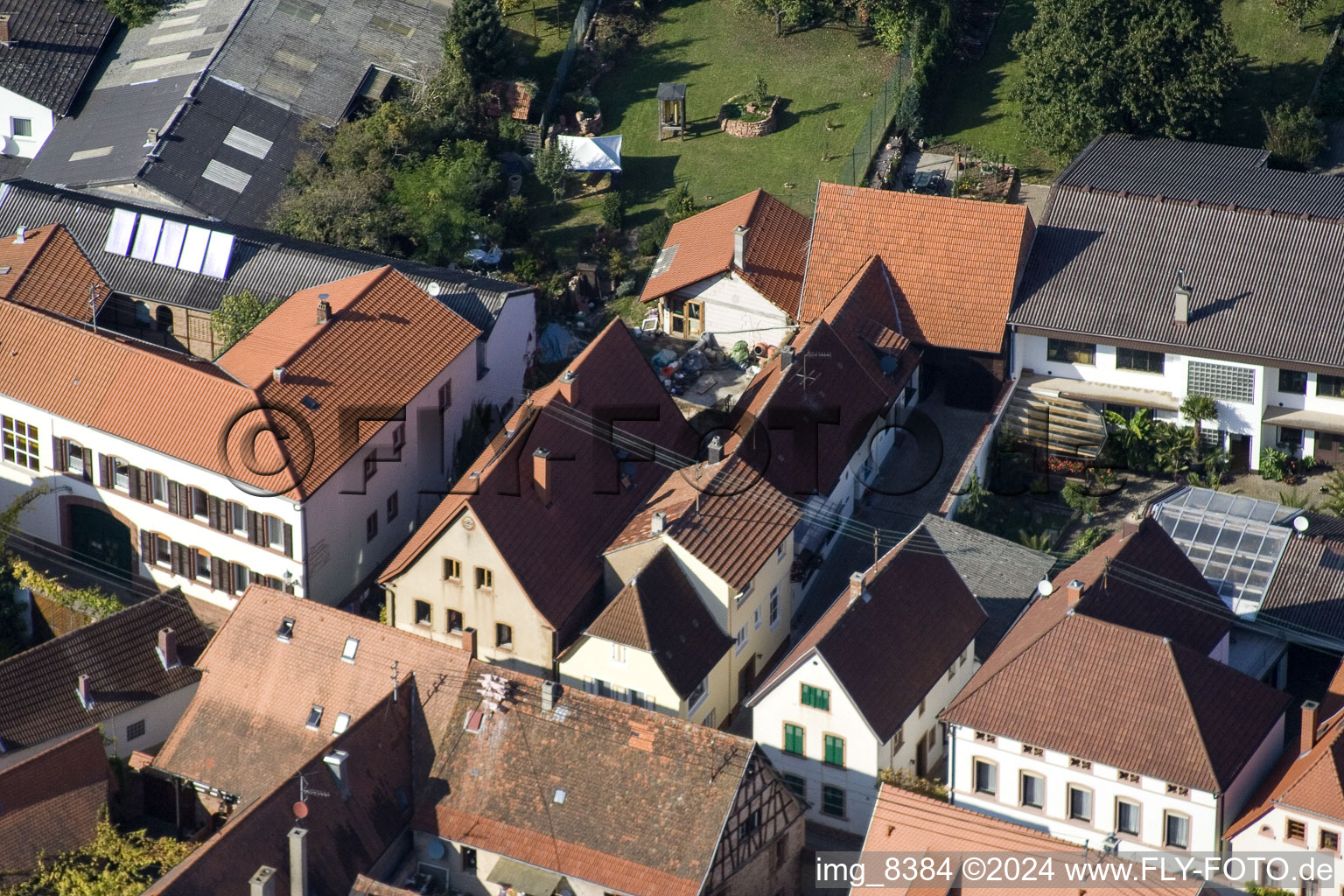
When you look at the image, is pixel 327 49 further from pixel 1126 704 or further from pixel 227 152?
pixel 1126 704

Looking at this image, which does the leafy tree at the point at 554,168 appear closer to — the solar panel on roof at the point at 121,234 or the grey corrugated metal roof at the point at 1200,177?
the solar panel on roof at the point at 121,234

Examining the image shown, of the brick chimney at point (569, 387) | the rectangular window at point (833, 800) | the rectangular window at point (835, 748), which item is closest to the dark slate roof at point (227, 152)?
the brick chimney at point (569, 387)

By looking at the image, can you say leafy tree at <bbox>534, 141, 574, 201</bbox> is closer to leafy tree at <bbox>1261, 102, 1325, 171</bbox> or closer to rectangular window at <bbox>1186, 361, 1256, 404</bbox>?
rectangular window at <bbox>1186, 361, 1256, 404</bbox>

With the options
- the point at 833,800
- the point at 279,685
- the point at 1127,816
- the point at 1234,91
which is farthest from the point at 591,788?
the point at 1234,91


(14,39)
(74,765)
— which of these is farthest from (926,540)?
(14,39)

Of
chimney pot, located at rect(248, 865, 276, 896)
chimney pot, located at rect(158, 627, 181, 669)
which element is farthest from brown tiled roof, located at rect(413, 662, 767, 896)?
chimney pot, located at rect(158, 627, 181, 669)
